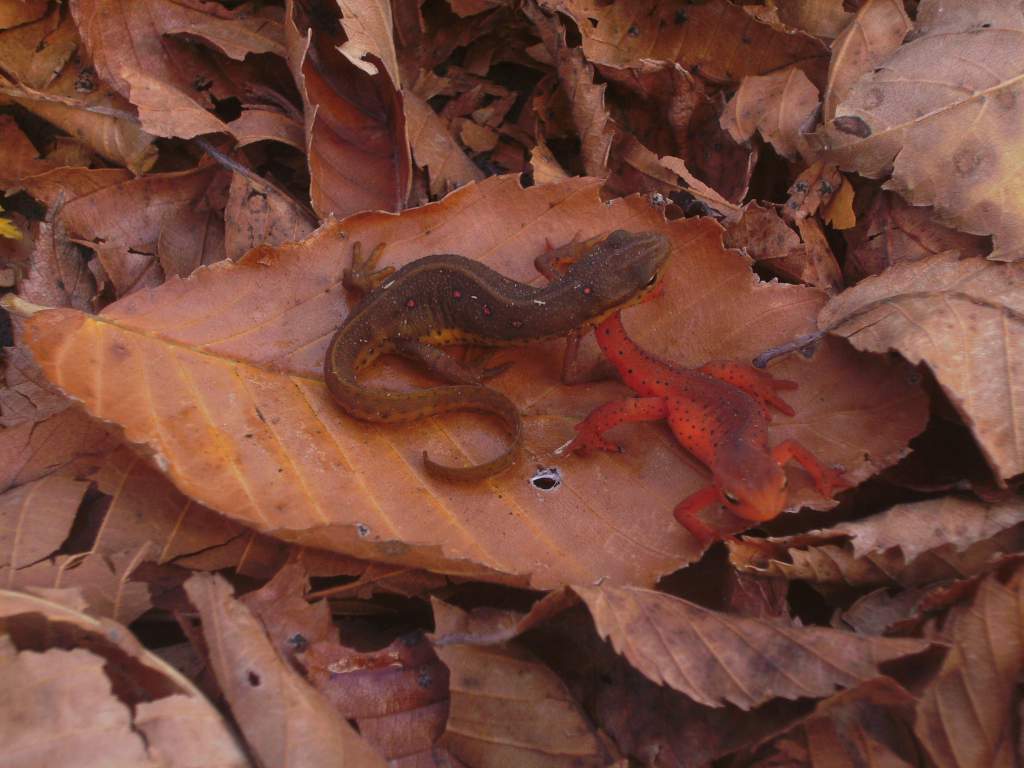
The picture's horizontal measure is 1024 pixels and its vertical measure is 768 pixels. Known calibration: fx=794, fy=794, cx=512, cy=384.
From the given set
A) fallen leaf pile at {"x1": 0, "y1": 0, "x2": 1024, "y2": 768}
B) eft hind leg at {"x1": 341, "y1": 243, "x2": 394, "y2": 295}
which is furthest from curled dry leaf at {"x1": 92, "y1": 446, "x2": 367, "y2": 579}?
eft hind leg at {"x1": 341, "y1": 243, "x2": 394, "y2": 295}

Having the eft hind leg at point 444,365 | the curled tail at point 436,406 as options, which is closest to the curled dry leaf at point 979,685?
the curled tail at point 436,406

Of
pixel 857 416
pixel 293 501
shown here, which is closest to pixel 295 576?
pixel 293 501

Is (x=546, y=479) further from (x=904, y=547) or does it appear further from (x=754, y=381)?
(x=904, y=547)

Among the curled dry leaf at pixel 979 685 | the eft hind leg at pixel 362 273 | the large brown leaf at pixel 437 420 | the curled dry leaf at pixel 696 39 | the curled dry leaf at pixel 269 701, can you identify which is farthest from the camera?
the curled dry leaf at pixel 696 39

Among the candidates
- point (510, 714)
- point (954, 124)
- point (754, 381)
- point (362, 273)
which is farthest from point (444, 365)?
point (954, 124)

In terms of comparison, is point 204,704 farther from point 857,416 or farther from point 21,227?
point 21,227

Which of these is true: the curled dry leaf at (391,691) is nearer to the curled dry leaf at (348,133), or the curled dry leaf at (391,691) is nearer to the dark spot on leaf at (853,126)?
the curled dry leaf at (348,133)

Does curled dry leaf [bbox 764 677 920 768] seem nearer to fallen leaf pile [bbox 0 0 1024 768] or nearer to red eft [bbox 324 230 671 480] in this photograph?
fallen leaf pile [bbox 0 0 1024 768]

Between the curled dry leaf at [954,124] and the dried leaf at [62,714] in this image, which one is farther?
the curled dry leaf at [954,124]
